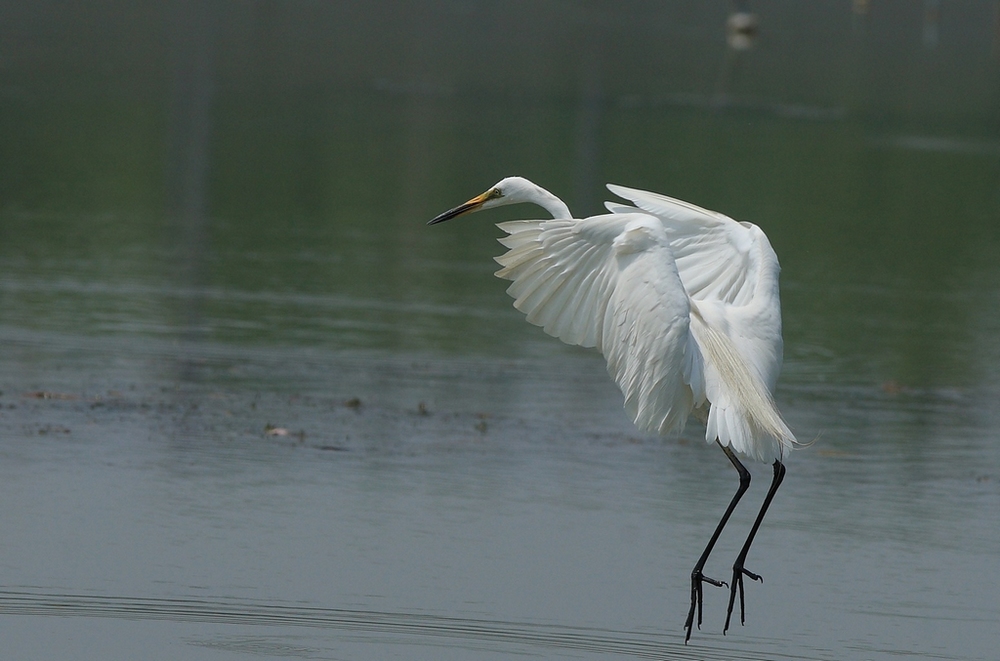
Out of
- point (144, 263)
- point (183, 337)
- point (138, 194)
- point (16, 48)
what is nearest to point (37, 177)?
point (138, 194)

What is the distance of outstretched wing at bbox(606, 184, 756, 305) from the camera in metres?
7.80

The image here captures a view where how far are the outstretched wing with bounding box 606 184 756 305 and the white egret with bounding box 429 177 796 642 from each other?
11.7 inches

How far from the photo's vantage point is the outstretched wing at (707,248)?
7801mm

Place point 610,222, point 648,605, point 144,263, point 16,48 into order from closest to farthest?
1. point 610,222
2. point 648,605
3. point 144,263
4. point 16,48

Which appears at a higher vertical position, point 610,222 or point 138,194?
point 610,222

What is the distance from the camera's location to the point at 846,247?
18375 mm

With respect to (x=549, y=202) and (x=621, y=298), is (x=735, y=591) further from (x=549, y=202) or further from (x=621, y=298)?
(x=549, y=202)

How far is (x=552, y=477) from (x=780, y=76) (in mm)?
35594

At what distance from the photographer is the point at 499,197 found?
7914 mm

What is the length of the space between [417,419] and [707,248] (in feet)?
8.40

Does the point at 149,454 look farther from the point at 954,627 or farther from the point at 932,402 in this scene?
the point at 932,402

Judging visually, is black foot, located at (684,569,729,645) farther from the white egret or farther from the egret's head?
the egret's head

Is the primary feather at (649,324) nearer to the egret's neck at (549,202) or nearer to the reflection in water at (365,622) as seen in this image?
the egret's neck at (549,202)

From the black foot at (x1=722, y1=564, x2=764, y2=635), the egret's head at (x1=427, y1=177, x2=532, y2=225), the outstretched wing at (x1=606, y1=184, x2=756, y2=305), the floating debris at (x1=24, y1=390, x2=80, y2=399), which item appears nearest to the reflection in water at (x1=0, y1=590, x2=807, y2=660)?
the black foot at (x1=722, y1=564, x2=764, y2=635)
